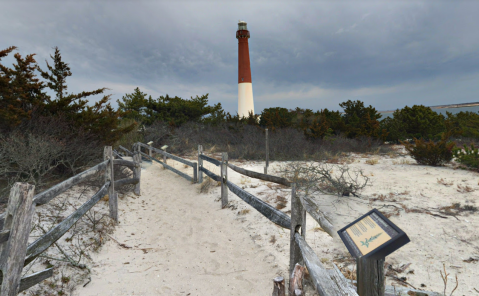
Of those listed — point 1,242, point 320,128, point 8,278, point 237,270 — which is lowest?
point 237,270

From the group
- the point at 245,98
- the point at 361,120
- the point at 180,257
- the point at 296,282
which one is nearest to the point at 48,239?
the point at 180,257

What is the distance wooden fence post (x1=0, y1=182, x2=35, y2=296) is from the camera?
205 centimetres

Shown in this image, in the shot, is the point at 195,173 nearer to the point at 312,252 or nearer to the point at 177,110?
the point at 312,252

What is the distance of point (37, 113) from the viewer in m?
6.55

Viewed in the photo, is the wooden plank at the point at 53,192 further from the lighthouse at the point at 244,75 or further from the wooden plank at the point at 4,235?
the lighthouse at the point at 244,75

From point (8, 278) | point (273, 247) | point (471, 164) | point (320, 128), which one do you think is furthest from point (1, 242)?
point (320, 128)

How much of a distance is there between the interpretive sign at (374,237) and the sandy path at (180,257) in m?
2.00

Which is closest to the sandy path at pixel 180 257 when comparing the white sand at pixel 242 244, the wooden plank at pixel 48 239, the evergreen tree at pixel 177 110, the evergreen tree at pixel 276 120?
the white sand at pixel 242 244

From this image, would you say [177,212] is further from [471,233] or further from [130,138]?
[130,138]

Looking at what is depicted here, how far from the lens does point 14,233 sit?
6.73ft

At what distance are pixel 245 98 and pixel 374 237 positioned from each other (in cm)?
2385

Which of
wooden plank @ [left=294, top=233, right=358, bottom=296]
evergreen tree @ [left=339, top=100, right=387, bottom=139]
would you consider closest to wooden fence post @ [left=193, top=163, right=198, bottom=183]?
wooden plank @ [left=294, top=233, right=358, bottom=296]

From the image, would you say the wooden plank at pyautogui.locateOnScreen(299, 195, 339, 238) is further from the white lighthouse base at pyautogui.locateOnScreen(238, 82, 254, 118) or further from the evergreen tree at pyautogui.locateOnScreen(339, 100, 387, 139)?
the white lighthouse base at pyautogui.locateOnScreen(238, 82, 254, 118)

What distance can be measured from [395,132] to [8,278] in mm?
18535
